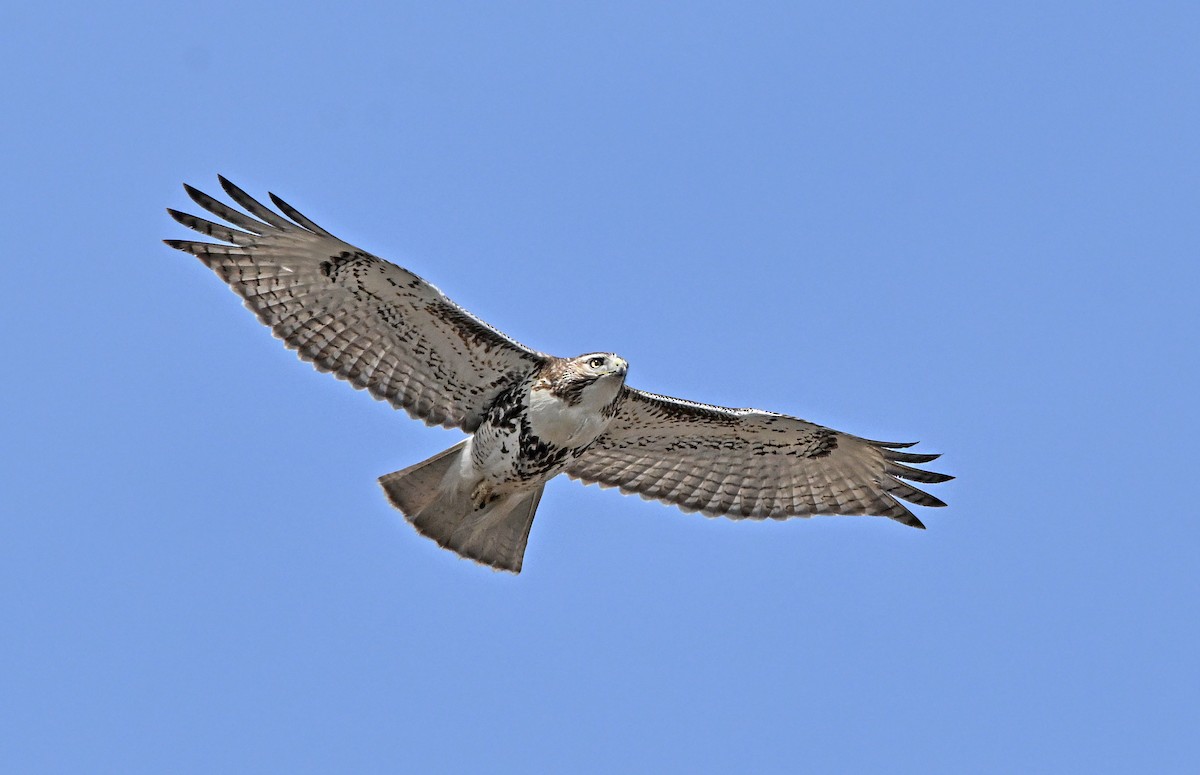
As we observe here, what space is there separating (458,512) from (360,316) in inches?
74.3

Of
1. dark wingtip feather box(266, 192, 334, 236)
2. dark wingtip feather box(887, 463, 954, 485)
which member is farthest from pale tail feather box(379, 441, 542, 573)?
dark wingtip feather box(887, 463, 954, 485)

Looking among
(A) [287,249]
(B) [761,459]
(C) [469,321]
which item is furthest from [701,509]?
(A) [287,249]

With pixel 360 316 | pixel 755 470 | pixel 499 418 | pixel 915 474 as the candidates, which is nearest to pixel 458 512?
pixel 499 418

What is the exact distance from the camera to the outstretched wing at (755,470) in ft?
50.3

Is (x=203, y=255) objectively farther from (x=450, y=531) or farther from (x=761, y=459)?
(x=761, y=459)

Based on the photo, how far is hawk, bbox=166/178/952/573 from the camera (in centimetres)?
1391

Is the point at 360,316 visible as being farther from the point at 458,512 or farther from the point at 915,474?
the point at 915,474

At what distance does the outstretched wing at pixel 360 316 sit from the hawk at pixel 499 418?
0.04 feet

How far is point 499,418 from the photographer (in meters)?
14.2

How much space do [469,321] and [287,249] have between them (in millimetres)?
1622

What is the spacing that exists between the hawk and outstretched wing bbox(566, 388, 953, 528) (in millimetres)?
13

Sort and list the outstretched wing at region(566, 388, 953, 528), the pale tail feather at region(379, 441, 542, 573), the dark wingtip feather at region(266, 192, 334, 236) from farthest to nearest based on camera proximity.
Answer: the outstretched wing at region(566, 388, 953, 528) < the pale tail feather at region(379, 441, 542, 573) < the dark wingtip feather at region(266, 192, 334, 236)

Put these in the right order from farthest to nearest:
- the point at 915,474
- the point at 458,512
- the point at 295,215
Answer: the point at 915,474, the point at 458,512, the point at 295,215

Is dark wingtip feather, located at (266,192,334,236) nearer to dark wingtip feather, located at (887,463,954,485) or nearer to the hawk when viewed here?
the hawk
